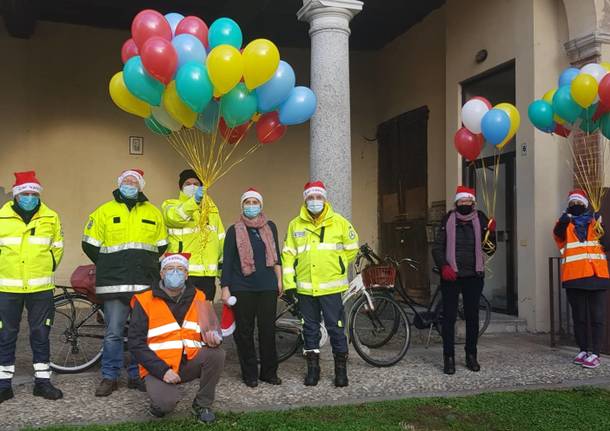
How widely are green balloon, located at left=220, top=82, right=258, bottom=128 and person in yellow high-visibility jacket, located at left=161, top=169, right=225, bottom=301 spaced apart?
2.13 feet

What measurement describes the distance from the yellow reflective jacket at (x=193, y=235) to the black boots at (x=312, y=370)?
1123 mm

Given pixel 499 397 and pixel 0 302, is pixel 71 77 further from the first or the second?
pixel 499 397

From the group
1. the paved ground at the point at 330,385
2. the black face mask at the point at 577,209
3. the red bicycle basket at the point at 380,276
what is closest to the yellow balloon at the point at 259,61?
the paved ground at the point at 330,385

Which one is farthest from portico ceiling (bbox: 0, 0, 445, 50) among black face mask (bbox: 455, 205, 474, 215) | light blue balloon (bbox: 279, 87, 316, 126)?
black face mask (bbox: 455, 205, 474, 215)

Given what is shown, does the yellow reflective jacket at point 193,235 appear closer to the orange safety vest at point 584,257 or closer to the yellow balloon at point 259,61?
the yellow balloon at point 259,61

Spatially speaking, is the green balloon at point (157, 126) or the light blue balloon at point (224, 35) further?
the green balloon at point (157, 126)

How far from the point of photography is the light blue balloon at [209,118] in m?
5.17

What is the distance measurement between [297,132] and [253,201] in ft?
22.3

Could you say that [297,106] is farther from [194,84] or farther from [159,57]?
[159,57]

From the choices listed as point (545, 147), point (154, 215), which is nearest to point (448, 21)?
point (545, 147)

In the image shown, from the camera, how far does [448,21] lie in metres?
9.48

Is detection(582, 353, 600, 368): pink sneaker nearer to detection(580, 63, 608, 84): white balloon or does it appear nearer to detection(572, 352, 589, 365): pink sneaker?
detection(572, 352, 589, 365): pink sneaker

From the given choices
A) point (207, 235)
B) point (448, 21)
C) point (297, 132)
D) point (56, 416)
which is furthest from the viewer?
point (297, 132)

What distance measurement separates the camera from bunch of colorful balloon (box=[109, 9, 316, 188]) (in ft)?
15.0
